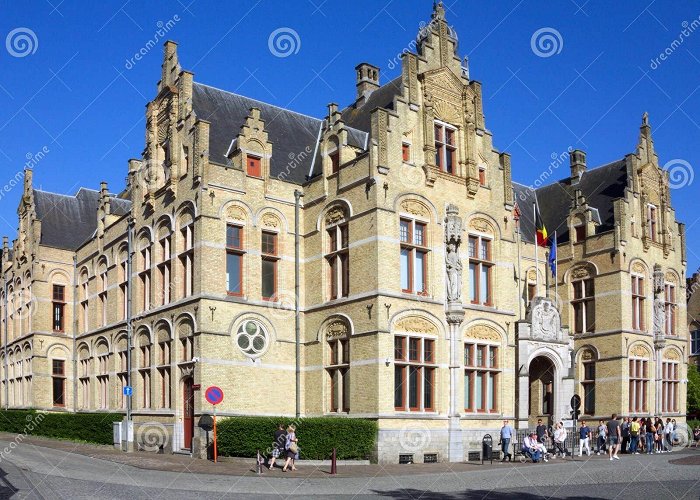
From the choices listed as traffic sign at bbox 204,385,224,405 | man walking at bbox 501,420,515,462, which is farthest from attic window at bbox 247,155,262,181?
man walking at bbox 501,420,515,462

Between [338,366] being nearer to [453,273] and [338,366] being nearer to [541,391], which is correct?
[453,273]

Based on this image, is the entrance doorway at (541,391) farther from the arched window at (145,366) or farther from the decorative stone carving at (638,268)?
the arched window at (145,366)

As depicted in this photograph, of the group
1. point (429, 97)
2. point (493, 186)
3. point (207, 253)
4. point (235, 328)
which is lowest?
point (235, 328)

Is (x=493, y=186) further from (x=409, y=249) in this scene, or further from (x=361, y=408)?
(x=361, y=408)

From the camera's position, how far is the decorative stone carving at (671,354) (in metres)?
41.0

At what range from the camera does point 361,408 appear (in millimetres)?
27297

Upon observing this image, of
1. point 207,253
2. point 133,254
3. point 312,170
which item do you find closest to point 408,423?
point 207,253

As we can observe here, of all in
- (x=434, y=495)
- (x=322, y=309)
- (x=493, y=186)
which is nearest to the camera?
(x=434, y=495)

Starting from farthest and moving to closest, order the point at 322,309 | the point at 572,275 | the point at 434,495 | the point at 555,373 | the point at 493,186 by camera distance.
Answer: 1. the point at 572,275
2. the point at 555,373
3. the point at 493,186
4. the point at 322,309
5. the point at 434,495

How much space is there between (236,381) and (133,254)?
9.69 meters

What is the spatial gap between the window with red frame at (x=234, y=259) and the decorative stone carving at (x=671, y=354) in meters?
24.1

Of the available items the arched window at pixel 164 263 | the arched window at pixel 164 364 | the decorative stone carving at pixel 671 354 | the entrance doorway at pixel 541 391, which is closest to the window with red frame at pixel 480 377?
the entrance doorway at pixel 541 391

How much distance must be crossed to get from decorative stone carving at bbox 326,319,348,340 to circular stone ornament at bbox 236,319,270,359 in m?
2.39

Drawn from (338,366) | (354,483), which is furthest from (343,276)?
(354,483)
